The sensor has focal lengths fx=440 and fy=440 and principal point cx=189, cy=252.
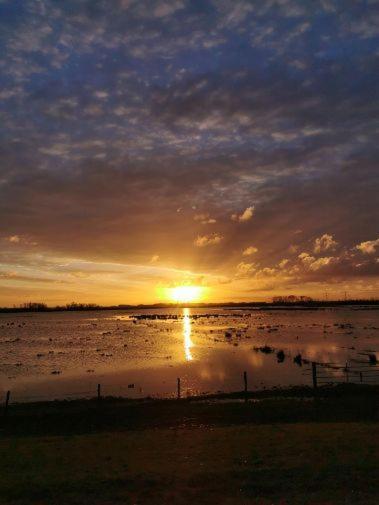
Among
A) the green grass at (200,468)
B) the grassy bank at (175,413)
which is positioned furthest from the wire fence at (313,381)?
the green grass at (200,468)

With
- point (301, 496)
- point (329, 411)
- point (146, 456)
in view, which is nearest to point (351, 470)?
point (301, 496)

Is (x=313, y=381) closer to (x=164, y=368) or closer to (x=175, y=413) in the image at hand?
(x=175, y=413)

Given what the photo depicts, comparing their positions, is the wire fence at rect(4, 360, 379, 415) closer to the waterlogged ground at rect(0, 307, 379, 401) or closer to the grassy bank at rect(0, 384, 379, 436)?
the waterlogged ground at rect(0, 307, 379, 401)

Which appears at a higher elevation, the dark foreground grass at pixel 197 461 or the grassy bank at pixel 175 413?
the dark foreground grass at pixel 197 461

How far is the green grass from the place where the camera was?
33.7 feet

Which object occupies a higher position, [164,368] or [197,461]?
[197,461]

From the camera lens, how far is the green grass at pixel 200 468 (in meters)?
10.3

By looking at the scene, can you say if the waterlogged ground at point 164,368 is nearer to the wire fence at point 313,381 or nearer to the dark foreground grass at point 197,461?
the wire fence at point 313,381

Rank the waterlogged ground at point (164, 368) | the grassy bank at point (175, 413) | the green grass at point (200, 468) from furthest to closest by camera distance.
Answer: the waterlogged ground at point (164, 368), the grassy bank at point (175, 413), the green grass at point (200, 468)

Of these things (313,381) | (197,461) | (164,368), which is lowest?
(164,368)

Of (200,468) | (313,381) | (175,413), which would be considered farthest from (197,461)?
(313,381)

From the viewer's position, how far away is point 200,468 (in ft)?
40.3

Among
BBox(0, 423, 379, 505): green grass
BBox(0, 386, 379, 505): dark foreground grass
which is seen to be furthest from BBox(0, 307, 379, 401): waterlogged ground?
BBox(0, 423, 379, 505): green grass

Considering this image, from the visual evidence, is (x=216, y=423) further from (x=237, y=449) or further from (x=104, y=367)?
(x=104, y=367)
